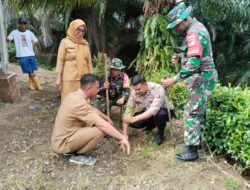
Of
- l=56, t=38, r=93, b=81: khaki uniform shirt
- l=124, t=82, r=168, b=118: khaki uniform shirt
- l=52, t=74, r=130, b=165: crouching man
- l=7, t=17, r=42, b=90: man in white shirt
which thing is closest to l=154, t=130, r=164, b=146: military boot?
l=124, t=82, r=168, b=118: khaki uniform shirt

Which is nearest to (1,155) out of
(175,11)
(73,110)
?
(73,110)

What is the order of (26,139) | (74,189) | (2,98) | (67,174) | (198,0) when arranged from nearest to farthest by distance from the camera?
(74,189) < (67,174) < (26,139) < (2,98) < (198,0)

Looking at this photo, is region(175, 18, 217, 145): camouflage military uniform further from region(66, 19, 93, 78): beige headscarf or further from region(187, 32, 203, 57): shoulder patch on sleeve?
region(66, 19, 93, 78): beige headscarf

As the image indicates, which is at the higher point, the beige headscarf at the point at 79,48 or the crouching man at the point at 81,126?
the beige headscarf at the point at 79,48

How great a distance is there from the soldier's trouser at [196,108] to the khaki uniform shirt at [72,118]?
106cm

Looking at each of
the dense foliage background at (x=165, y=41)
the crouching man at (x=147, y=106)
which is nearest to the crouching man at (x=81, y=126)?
the crouching man at (x=147, y=106)

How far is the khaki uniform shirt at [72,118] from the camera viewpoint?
4.02 metres

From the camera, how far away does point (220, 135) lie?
455 centimetres

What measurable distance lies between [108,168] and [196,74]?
1465mm

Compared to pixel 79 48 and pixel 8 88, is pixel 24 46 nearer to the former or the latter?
pixel 8 88

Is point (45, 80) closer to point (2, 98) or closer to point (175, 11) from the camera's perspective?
point (2, 98)

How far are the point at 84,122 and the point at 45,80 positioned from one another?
188 inches

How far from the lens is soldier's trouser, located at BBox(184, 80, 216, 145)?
4.18 meters

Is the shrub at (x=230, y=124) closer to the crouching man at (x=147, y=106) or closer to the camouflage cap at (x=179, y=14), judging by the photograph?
the crouching man at (x=147, y=106)
